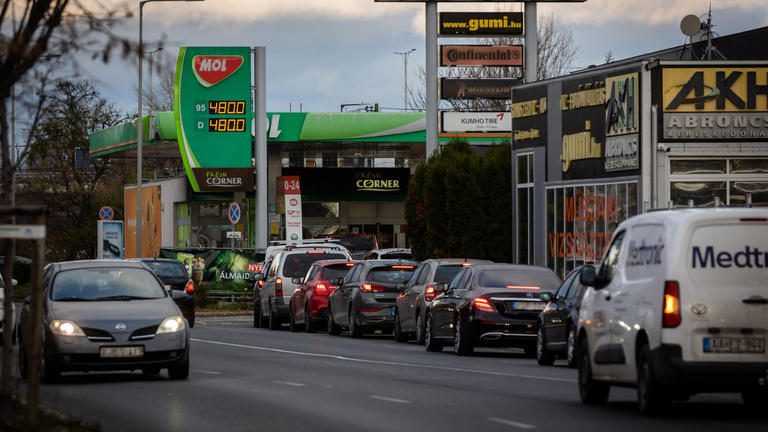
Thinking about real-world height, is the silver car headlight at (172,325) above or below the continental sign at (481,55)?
below

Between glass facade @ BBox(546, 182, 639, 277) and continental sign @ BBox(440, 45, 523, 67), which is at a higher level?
continental sign @ BBox(440, 45, 523, 67)

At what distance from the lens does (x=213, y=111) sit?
199ft

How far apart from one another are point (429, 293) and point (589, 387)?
43.1 ft

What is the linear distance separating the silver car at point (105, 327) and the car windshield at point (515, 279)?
23.2 feet

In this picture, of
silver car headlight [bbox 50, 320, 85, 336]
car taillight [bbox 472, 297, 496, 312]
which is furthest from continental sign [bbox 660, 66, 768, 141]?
silver car headlight [bbox 50, 320, 85, 336]

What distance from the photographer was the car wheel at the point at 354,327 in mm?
33500

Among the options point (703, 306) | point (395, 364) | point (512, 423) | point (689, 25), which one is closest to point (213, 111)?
point (689, 25)

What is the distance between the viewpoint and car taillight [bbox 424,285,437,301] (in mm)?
28969

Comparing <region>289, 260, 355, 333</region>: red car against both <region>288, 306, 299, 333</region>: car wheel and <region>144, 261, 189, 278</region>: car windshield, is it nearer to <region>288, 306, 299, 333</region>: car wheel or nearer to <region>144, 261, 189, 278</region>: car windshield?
<region>288, 306, 299, 333</region>: car wheel

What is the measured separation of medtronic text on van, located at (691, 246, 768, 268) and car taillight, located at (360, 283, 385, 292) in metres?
19.4

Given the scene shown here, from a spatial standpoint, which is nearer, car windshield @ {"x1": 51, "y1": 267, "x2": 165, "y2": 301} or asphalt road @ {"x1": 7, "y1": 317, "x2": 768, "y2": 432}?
asphalt road @ {"x1": 7, "y1": 317, "x2": 768, "y2": 432}

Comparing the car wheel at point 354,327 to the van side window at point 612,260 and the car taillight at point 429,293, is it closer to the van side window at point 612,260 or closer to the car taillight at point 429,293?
the car taillight at point 429,293

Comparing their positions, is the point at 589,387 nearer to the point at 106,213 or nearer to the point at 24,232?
the point at 24,232

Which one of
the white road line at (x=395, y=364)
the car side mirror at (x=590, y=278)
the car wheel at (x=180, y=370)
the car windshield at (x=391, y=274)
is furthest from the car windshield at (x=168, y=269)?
the car side mirror at (x=590, y=278)
